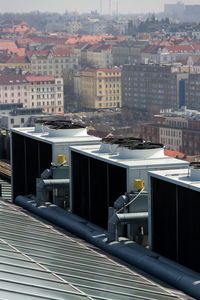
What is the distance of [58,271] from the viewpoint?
8.25m

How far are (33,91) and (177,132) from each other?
80.1 ft

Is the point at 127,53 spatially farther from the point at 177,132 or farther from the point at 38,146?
the point at 38,146

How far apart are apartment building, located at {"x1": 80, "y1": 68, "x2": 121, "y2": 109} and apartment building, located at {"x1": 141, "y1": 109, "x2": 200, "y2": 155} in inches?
942

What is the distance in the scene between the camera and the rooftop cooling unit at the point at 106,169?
33.8ft

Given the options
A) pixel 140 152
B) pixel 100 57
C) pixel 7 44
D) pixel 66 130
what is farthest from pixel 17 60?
pixel 140 152

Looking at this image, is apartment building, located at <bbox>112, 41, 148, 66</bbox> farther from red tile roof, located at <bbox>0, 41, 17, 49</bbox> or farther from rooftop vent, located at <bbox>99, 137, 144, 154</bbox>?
rooftop vent, located at <bbox>99, 137, 144, 154</bbox>

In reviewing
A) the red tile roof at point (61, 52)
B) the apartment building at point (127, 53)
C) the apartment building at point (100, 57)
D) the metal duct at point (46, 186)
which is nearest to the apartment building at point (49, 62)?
the red tile roof at point (61, 52)

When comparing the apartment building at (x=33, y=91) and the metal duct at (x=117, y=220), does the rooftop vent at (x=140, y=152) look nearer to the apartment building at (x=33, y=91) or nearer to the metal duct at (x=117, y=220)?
the metal duct at (x=117, y=220)

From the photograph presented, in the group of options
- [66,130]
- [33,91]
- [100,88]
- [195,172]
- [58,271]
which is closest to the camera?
[58,271]

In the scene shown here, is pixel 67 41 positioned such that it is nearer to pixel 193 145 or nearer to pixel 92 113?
pixel 92 113

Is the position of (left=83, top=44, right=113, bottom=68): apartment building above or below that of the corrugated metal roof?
below

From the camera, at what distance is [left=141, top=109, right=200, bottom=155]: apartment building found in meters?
68.9

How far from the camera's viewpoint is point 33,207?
1212 centimetres

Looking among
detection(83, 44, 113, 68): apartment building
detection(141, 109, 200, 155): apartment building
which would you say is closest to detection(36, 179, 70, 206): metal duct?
detection(141, 109, 200, 155): apartment building
